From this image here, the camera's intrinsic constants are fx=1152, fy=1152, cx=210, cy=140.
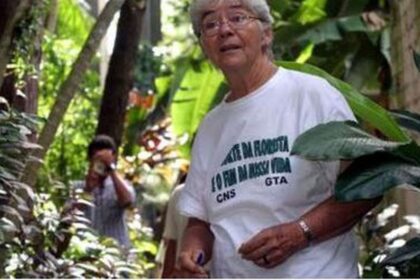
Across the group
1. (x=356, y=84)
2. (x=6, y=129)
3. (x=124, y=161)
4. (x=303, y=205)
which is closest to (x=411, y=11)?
(x=356, y=84)

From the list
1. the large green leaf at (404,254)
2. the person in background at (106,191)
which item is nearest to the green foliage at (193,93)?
the person in background at (106,191)

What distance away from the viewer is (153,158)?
13.1 m

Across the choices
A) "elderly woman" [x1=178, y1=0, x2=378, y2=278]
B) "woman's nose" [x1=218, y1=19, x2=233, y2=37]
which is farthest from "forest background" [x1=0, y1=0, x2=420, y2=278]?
"woman's nose" [x1=218, y1=19, x2=233, y2=37]

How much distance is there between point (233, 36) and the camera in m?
3.22

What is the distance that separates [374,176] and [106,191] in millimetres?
4717

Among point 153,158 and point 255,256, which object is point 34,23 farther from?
point 153,158

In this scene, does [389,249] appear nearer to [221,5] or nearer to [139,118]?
[221,5]

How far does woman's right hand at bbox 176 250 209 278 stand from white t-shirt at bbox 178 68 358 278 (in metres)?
0.05

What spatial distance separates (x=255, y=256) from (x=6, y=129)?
133 centimetres

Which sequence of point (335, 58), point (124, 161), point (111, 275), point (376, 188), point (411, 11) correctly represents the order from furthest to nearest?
point (124, 161) → point (335, 58) → point (411, 11) → point (111, 275) → point (376, 188)

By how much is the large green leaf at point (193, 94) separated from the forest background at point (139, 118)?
13mm

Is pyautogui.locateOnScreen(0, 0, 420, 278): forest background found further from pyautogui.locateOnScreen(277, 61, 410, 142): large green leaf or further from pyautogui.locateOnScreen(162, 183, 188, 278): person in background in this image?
pyautogui.locateOnScreen(162, 183, 188, 278): person in background

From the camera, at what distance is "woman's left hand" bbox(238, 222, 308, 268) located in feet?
9.91

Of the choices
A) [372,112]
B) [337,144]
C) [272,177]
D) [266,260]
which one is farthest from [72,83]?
[337,144]
